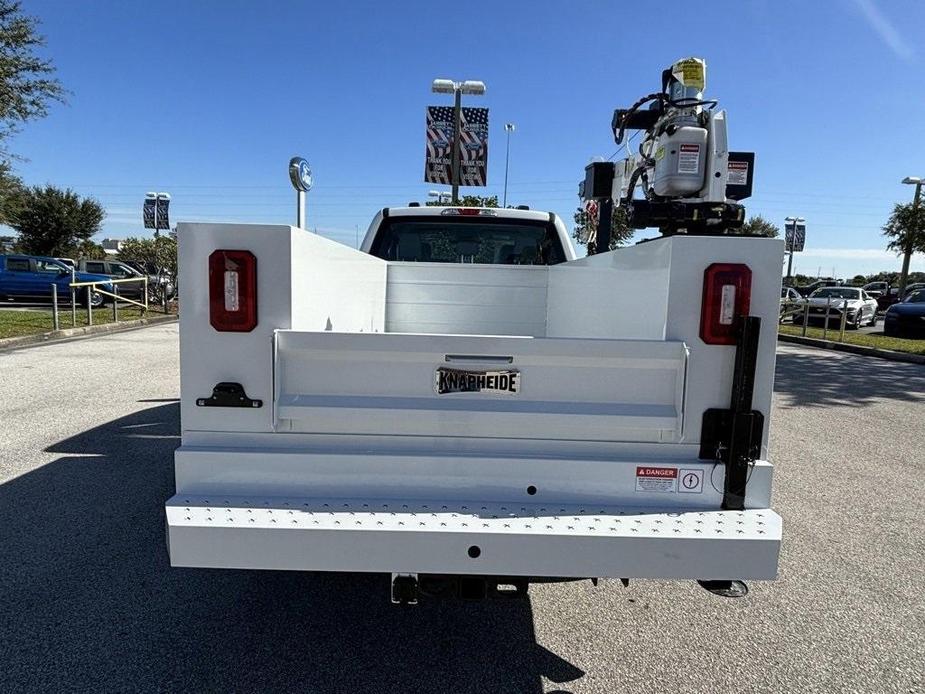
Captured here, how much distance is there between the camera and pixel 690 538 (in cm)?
200

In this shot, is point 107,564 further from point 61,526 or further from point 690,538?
point 690,538

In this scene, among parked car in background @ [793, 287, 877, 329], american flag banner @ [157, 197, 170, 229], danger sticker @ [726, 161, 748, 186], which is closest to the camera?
danger sticker @ [726, 161, 748, 186]

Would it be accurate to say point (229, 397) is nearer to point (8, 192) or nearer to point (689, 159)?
point (689, 159)

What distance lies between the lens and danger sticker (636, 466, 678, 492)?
2.17 meters

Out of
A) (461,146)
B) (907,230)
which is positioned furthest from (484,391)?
(907,230)

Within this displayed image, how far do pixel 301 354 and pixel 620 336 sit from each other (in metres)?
1.43

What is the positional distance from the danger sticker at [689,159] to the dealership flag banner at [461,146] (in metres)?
10.1

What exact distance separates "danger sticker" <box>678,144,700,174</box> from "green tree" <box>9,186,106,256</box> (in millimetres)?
50609

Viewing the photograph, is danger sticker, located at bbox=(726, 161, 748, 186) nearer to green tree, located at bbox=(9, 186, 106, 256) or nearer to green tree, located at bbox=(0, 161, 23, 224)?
green tree, located at bbox=(0, 161, 23, 224)

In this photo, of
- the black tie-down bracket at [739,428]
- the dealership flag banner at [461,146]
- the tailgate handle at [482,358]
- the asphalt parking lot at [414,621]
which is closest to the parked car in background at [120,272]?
the dealership flag banner at [461,146]

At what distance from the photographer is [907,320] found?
1941 centimetres

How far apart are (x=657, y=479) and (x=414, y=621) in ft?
4.63

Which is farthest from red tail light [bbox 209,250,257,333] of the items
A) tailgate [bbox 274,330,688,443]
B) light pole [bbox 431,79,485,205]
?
light pole [bbox 431,79,485,205]

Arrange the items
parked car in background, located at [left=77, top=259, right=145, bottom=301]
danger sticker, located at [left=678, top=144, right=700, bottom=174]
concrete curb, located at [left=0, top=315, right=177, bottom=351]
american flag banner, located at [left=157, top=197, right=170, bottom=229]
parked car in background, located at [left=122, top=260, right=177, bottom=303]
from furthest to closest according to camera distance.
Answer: parked car in background, located at [left=77, top=259, right=145, bottom=301] → american flag banner, located at [left=157, top=197, right=170, bottom=229] → parked car in background, located at [left=122, top=260, right=177, bottom=303] → concrete curb, located at [left=0, top=315, right=177, bottom=351] → danger sticker, located at [left=678, top=144, right=700, bottom=174]
